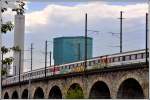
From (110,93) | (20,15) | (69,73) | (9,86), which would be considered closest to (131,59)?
(110,93)

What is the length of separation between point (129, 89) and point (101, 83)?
3377 millimetres

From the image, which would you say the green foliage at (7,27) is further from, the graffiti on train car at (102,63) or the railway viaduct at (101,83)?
the graffiti on train car at (102,63)

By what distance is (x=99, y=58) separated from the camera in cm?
2589

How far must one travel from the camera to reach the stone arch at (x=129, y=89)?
26311 millimetres

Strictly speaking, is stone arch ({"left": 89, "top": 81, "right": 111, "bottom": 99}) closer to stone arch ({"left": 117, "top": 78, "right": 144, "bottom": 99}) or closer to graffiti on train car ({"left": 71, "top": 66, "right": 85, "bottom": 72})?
graffiti on train car ({"left": 71, "top": 66, "right": 85, "bottom": 72})

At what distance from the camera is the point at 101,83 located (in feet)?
98.4

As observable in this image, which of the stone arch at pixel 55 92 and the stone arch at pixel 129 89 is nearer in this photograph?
the stone arch at pixel 129 89

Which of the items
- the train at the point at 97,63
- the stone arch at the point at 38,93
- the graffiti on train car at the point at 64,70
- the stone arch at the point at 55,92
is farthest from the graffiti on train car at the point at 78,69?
the stone arch at the point at 38,93

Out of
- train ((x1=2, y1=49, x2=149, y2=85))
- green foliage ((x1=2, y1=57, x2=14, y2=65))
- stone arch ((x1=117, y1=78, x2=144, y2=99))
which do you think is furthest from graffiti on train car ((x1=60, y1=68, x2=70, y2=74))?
green foliage ((x1=2, y1=57, x2=14, y2=65))

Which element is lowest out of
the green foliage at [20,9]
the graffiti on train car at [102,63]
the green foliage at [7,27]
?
the green foliage at [7,27]

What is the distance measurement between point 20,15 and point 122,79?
21447mm

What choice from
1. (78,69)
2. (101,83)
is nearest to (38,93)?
(78,69)

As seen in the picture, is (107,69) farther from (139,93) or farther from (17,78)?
(17,78)

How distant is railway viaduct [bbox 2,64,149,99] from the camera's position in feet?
81.4
